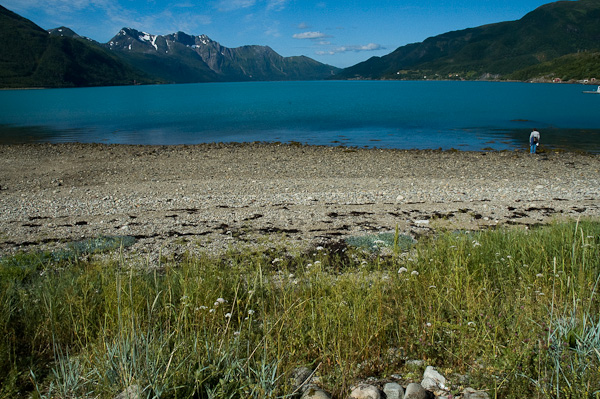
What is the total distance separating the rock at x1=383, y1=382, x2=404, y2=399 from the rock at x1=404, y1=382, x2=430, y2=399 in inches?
1.9

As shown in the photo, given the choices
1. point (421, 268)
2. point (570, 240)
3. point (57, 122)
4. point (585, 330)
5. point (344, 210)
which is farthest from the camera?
point (57, 122)

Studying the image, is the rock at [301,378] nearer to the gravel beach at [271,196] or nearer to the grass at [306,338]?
the grass at [306,338]

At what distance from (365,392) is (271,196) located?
42.0ft

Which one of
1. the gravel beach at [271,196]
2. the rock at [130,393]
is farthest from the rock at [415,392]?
the gravel beach at [271,196]

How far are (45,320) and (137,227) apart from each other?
718cm

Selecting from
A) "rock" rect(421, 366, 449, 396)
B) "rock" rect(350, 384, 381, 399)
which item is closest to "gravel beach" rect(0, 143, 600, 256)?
"rock" rect(421, 366, 449, 396)

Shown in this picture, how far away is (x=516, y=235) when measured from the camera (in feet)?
24.9

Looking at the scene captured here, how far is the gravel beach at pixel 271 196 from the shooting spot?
11.4 meters

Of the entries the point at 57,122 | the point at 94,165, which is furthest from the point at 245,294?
the point at 57,122

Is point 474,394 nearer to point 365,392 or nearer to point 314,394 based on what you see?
point 365,392

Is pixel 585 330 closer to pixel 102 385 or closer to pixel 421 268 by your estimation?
pixel 421 268

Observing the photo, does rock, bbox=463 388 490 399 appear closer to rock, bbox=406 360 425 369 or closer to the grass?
the grass

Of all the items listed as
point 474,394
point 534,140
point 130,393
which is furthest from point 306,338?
point 534,140

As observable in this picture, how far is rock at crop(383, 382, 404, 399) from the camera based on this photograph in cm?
374
